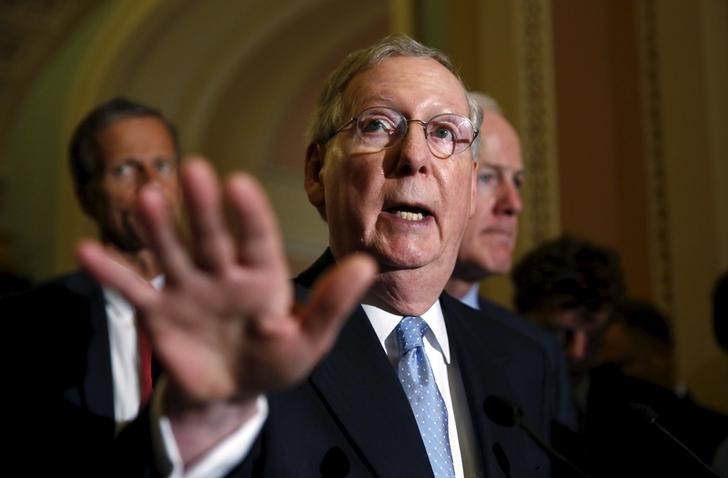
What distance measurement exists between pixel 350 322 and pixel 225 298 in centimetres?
61

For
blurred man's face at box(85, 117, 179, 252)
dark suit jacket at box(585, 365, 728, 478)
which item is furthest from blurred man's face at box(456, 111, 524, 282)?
blurred man's face at box(85, 117, 179, 252)

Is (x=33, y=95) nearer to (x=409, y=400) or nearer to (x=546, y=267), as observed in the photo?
(x=546, y=267)

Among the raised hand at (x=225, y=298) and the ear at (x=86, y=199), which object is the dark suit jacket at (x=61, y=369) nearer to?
the ear at (x=86, y=199)

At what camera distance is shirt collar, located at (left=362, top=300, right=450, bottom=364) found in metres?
1.62

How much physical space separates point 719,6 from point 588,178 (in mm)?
899

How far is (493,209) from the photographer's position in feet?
8.84

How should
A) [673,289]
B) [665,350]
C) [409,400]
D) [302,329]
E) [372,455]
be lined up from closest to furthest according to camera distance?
[302,329] → [372,455] → [409,400] → [665,350] → [673,289]

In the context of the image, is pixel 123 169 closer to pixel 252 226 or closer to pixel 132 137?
pixel 132 137

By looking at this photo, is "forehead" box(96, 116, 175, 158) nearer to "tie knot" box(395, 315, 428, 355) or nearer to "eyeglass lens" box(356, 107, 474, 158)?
"eyeglass lens" box(356, 107, 474, 158)

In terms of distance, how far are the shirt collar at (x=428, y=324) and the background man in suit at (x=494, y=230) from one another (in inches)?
35.3

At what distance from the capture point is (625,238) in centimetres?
414

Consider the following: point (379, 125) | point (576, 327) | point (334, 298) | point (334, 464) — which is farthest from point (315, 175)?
point (576, 327)

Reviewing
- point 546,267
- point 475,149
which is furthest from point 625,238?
point 475,149

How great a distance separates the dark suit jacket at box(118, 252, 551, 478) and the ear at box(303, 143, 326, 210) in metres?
0.13
